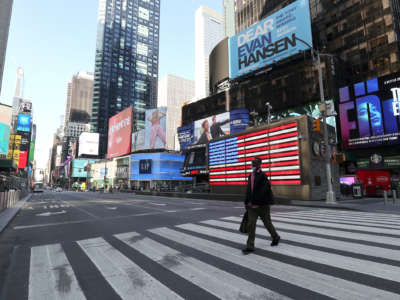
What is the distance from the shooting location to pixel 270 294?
2648 mm

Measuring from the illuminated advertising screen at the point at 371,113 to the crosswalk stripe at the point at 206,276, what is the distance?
4037 centimetres

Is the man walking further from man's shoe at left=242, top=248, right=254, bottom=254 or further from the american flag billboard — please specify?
the american flag billboard

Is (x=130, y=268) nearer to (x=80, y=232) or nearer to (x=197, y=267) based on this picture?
(x=197, y=267)

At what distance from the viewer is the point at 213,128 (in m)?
55.9

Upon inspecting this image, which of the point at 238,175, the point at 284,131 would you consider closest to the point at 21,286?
the point at 284,131

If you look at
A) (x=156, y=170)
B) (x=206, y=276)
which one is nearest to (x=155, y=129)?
(x=156, y=170)

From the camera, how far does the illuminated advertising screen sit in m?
34.1

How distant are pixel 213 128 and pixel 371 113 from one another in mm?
31017

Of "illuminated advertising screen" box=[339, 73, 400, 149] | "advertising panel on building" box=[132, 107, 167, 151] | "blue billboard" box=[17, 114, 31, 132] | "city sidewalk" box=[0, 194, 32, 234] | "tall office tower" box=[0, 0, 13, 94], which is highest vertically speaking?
"blue billboard" box=[17, 114, 31, 132]

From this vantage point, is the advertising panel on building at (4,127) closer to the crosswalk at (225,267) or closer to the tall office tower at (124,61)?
the crosswalk at (225,267)

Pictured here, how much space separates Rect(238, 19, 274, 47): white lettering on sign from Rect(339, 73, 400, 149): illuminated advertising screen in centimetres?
2022

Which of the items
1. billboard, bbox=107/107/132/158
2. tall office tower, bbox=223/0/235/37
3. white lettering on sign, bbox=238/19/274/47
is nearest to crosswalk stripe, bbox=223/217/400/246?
white lettering on sign, bbox=238/19/274/47

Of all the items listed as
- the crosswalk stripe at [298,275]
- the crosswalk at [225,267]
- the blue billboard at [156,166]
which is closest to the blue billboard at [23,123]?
the blue billboard at [156,166]

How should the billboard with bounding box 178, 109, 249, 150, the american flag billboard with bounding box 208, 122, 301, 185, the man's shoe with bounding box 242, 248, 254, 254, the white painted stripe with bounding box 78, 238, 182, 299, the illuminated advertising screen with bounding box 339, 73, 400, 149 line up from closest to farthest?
the white painted stripe with bounding box 78, 238, 182, 299, the man's shoe with bounding box 242, 248, 254, 254, the american flag billboard with bounding box 208, 122, 301, 185, the illuminated advertising screen with bounding box 339, 73, 400, 149, the billboard with bounding box 178, 109, 249, 150
